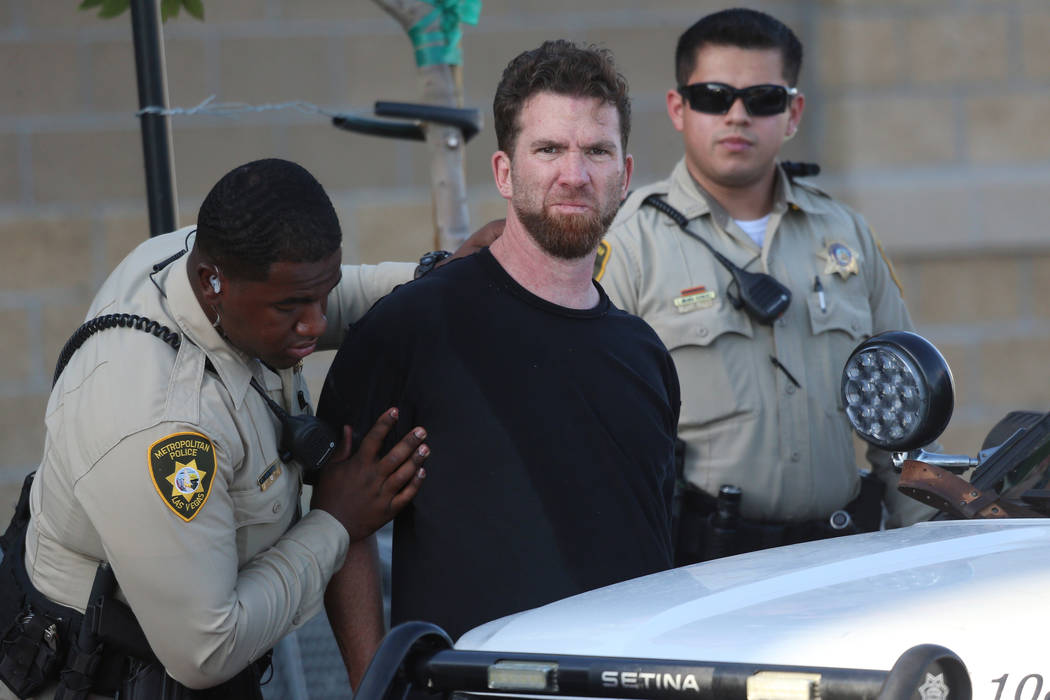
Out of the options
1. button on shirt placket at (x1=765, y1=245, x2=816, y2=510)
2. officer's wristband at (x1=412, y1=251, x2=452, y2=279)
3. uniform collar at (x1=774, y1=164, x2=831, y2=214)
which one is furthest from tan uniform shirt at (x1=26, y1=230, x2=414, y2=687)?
uniform collar at (x1=774, y1=164, x2=831, y2=214)

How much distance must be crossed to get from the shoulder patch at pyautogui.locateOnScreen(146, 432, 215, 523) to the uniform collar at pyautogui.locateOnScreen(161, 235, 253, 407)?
15cm

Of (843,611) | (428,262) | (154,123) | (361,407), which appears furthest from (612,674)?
(154,123)

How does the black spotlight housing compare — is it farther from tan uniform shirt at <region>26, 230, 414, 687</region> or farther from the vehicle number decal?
tan uniform shirt at <region>26, 230, 414, 687</region>

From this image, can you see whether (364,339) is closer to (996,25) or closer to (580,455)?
(580,455)

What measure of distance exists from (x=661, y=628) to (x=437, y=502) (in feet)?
2.55

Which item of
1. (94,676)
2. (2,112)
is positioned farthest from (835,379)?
(2,112)

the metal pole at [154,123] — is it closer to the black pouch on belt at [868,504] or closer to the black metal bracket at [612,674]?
the black metal bracket at [612,674]

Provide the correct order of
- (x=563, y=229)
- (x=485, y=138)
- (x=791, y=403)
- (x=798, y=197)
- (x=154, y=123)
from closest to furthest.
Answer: (x=563, y=229) → (x=154, y=123) → (x=791, y=403) → (x=798, y=197) → (x=485, y=138)

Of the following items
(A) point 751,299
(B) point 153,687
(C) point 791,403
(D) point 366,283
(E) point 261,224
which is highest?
(E) point 261,224

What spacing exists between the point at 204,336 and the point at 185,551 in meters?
0.39

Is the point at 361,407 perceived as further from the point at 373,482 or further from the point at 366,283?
the point at 366,283

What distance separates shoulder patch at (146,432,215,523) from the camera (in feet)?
7.30

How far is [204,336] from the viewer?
239 cm

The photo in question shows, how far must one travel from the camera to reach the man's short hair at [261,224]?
2.32 metres
